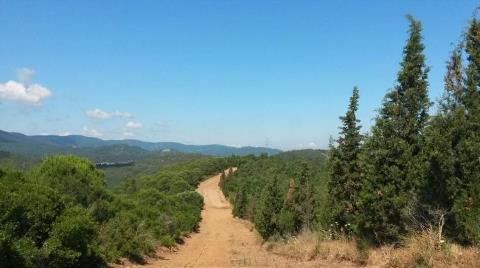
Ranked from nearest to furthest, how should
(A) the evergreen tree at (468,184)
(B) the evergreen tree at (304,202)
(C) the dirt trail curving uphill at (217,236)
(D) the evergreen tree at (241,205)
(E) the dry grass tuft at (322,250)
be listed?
(A) the evergreen tree at (468,184)
(E) the dry grass tuft at (322,250)
(C) the dirt trail curving uphill at (217,236)
(B) the evergreen tree at (304,202)
(D) the evergreen tree at (241,205)

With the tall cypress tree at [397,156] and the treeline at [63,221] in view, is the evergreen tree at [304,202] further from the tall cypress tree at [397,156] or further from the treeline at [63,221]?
the tall cypress tree at [397,156]

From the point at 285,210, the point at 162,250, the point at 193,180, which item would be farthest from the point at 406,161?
the point at 193,180

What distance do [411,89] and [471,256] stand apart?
7.71m

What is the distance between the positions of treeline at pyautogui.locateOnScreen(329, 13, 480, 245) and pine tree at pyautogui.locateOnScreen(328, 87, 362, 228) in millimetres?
7191

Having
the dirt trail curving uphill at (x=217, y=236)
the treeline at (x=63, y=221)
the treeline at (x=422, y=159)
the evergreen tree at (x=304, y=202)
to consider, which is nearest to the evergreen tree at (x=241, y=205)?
the dirt trail curving uphill at (x=217, y=236)

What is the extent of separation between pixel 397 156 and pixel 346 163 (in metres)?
9.14

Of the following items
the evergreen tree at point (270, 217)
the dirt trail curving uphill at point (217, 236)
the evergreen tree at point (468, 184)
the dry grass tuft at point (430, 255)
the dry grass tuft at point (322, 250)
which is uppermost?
the evergreen tree at point (468, 184)

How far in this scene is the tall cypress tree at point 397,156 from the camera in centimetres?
1443

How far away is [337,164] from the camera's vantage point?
80.4 ft

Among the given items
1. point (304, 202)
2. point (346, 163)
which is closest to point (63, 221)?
point (346, 163)

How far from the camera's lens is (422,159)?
46.6 feet

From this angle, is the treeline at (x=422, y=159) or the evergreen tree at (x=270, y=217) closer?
the treeline at (x=422, y=159)

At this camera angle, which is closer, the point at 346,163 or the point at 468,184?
the point at 468,184

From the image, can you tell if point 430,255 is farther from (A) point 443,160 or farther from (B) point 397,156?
(B) point 397,156
